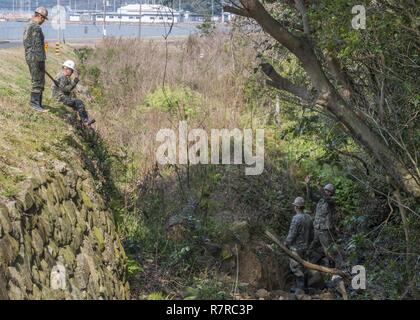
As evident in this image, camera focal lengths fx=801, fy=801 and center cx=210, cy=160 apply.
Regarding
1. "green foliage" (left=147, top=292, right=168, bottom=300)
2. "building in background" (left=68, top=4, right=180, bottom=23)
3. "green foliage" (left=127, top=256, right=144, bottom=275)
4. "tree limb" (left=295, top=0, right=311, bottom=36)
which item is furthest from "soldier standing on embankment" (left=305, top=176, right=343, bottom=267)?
"tree limb" (left=295, top=0, right=311, bottom=36)

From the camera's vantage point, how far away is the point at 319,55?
12031 mm

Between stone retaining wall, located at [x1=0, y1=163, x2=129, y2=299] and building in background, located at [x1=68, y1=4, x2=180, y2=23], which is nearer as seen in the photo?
stone retaining wall, located at [x1=0, y1=163, x2=129, y2=299]

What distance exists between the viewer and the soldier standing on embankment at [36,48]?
1388 centimetres

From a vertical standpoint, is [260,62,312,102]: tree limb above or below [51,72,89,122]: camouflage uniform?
above

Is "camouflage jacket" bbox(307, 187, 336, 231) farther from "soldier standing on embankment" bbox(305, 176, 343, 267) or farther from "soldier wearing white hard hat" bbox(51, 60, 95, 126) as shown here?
"soldier wearing white hard hat" bbox(51, 60, 95, 126)

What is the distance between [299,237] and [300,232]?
0.15 meters

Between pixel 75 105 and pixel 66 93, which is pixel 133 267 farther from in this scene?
pixel 66 93

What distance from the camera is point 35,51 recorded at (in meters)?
14.1

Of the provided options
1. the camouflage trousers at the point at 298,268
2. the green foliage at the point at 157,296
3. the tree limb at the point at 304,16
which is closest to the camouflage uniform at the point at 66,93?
the camouflage trousers at the point at 298,268

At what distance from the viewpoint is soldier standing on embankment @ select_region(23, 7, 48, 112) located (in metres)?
13.9

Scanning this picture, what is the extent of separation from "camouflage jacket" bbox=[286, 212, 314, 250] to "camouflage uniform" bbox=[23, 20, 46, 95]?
5115mm

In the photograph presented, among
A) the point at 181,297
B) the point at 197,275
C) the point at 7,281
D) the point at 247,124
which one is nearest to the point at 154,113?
the point at 247,124
